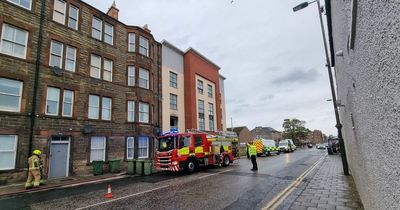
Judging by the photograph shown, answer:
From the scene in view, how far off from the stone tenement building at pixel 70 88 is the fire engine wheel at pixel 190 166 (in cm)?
726

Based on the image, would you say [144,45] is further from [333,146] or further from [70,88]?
[333,146]

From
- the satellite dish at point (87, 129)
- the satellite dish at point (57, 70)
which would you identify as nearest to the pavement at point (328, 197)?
the satellite dish at point (87, 129)

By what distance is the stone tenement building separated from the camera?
15.2 meters

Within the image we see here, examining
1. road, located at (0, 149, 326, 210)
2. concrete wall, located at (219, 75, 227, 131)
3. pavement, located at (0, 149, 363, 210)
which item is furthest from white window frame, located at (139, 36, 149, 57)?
concrete wall, located at (219, 75, 227, 131)

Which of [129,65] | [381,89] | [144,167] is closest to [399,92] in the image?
[381,89]

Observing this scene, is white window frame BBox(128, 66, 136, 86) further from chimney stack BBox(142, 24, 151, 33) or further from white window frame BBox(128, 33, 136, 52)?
chimney stack BBox(142, 24, 151, 33)

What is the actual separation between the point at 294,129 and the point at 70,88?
294 ft

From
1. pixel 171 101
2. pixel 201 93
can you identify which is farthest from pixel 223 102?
pixel 171 101

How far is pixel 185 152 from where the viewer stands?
1664cm

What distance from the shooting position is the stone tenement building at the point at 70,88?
15164 millimetres

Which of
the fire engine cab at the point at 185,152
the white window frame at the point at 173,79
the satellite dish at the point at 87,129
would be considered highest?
the white window frame at the point at 173,79

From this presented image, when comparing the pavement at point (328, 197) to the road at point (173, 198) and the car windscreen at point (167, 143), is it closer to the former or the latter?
the road at point (173, 198)

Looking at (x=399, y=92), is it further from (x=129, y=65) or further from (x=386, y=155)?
(x=129, y=65)

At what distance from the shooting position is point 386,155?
2.28m
